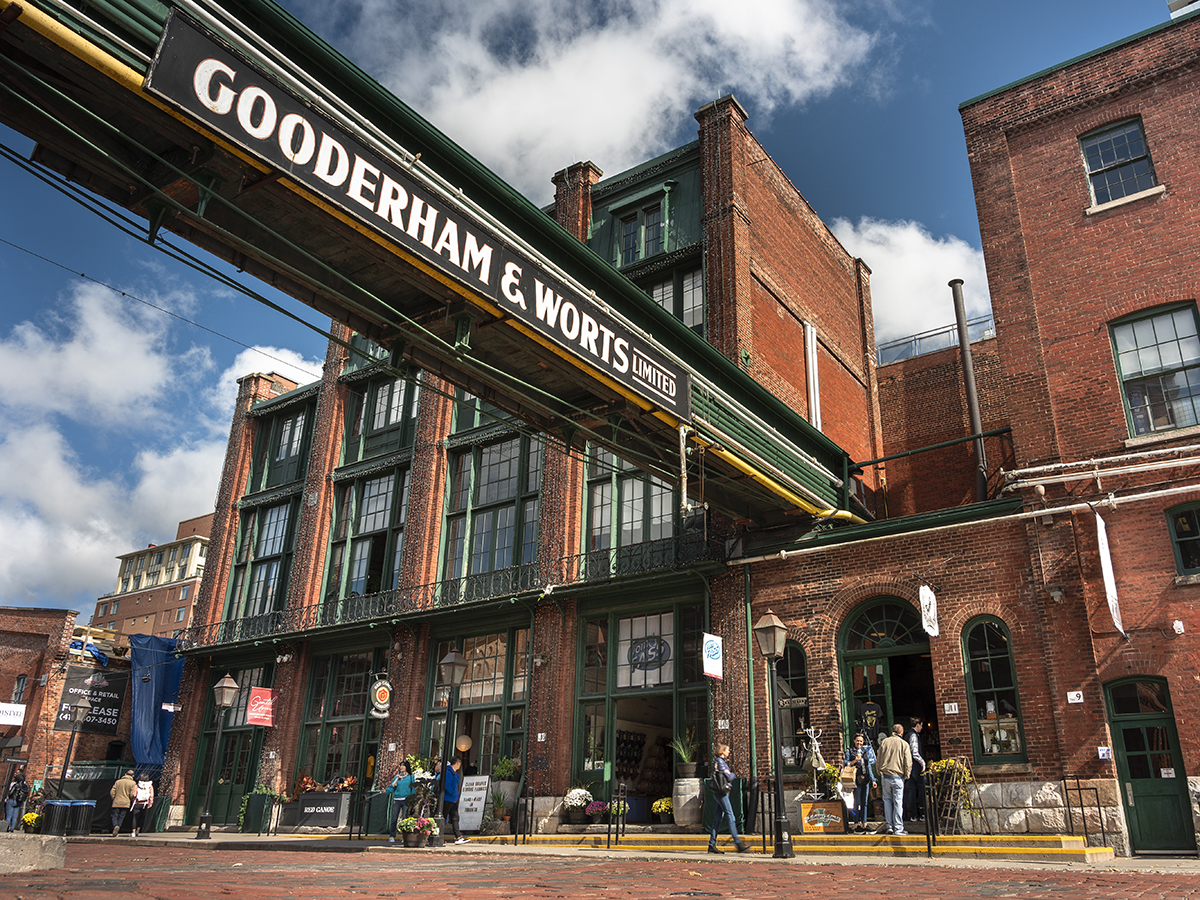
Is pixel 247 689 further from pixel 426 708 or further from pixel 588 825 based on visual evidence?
pixel 588 825

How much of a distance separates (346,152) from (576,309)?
11.5 feet

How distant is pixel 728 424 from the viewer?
1424cm

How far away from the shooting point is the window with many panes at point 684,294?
21.8m

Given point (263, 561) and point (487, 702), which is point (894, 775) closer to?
point (487, 702)

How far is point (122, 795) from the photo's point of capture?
2305cm

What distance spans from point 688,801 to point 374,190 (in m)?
13.0

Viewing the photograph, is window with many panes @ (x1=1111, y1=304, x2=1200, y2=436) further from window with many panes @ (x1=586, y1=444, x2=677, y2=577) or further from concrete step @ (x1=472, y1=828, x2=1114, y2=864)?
window with many panes @ (x1=586, y1=444, x2=677, y2=577)

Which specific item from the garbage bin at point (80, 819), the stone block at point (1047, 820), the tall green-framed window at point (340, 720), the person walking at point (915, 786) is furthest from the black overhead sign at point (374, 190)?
the garbage bin at point (80, 819)

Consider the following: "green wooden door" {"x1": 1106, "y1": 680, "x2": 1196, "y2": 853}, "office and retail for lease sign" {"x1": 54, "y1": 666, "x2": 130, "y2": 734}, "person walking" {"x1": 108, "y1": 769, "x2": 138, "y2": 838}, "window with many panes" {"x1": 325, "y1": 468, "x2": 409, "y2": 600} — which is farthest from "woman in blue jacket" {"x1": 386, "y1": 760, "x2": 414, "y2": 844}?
"office and retail for lease sign" {"x1": 54, "y1": 666, "x2": 130, "y2": 734}

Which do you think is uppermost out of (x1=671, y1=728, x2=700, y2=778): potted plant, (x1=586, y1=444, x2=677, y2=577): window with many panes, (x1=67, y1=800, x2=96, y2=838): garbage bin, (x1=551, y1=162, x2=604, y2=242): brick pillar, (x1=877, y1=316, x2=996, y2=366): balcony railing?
(x1=551, y1=162, x2=604, y2=242): brick pillar

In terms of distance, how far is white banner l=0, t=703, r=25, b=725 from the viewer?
29.1m

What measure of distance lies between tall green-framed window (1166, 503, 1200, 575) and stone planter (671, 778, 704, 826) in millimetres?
9060

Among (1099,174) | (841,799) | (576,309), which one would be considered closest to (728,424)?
(576,309)

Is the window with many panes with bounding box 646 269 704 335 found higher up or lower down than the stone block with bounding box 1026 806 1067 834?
higher up
